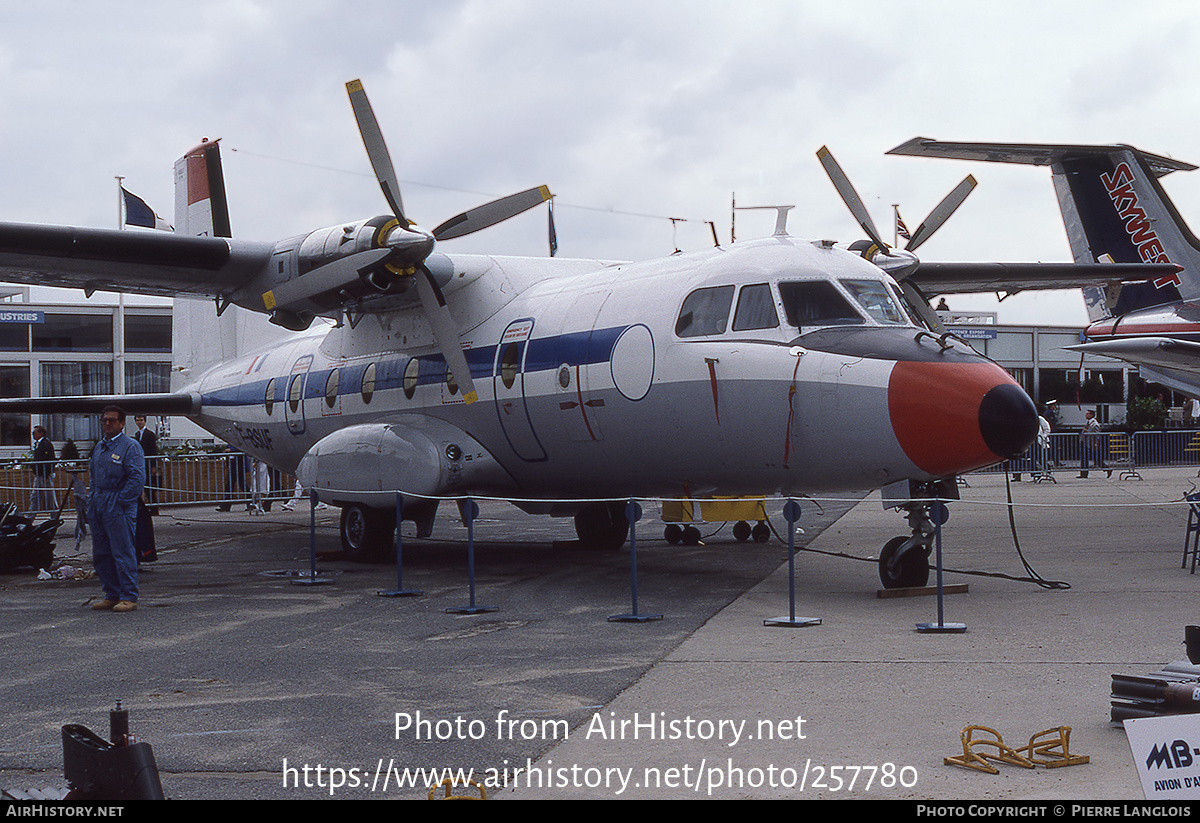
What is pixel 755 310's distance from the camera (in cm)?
1066

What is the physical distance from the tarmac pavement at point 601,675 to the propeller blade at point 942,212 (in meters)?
4.81

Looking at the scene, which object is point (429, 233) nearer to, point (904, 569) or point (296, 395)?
point (296, 395)

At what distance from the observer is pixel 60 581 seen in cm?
1302

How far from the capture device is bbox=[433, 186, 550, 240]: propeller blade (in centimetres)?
1396

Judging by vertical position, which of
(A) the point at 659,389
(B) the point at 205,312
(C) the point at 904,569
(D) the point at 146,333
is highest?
(D) the point at 146,333

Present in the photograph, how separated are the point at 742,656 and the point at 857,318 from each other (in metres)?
4.03

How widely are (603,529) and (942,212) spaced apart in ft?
22.0

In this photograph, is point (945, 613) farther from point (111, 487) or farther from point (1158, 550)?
point (111, 487)

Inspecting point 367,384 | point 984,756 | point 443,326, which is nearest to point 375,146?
point 443,326

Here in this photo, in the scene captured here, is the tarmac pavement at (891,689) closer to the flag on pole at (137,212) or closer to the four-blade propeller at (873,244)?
the four-blade propeller at (873,244)

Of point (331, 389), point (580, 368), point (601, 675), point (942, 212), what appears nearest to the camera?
point (601, 675)

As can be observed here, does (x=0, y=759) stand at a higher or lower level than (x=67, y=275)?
lower

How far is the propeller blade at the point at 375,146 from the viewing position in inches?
530

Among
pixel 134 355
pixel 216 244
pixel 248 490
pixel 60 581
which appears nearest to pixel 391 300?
pixel 216 244
